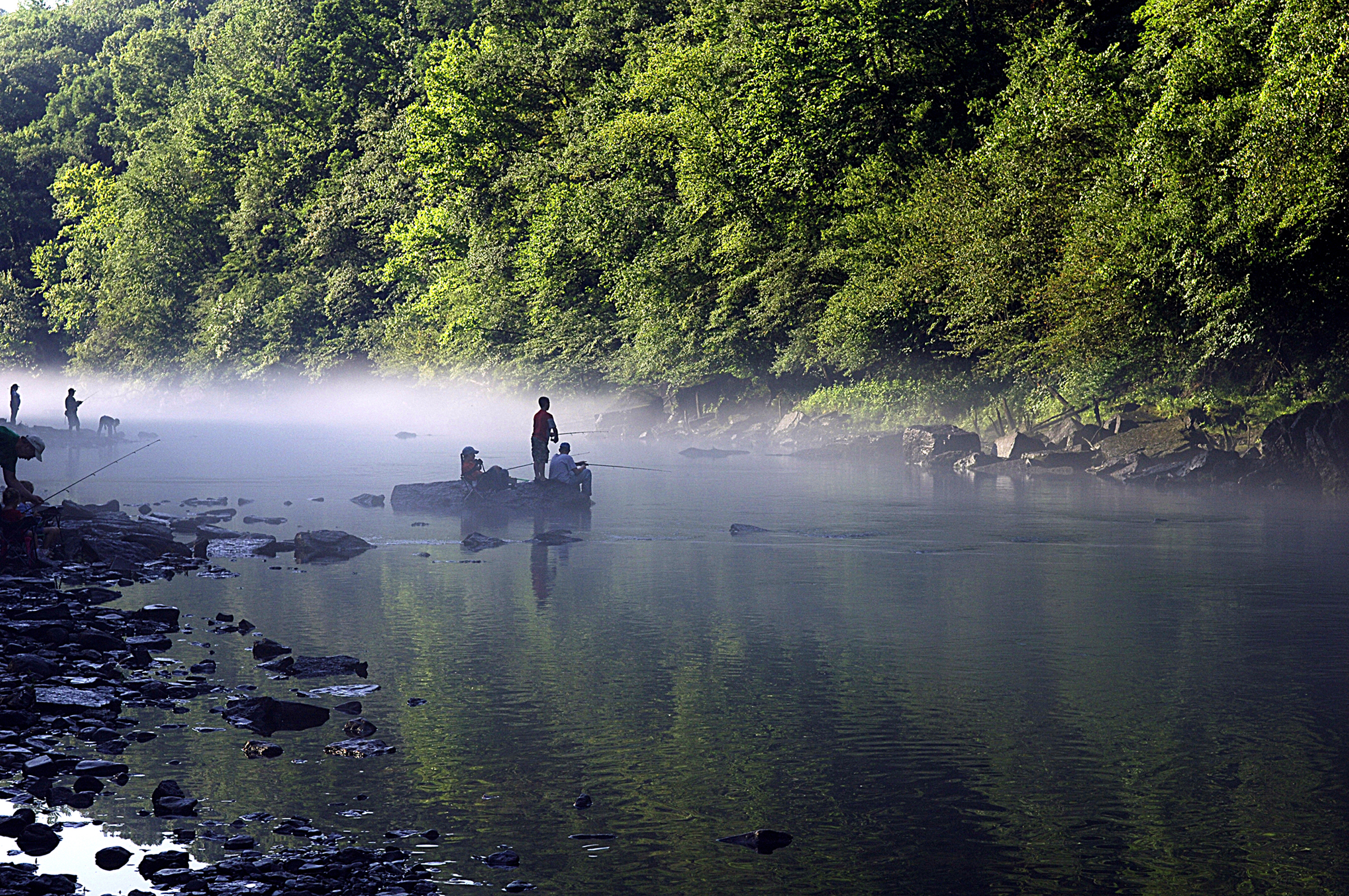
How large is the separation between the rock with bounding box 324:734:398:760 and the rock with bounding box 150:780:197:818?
1.24m

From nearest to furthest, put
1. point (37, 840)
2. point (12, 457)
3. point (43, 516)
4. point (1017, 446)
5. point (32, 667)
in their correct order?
point (37, 840)
point (32, 667)
point (12, 457)
point (43, 516)
point (1017, 446)

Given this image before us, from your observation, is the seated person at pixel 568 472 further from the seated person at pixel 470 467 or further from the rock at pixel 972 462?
the rock at pixel 972 462

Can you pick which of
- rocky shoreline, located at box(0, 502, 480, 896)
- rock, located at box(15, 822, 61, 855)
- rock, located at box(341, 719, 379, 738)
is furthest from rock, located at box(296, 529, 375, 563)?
rock, located at box(15, 822, 61, 855)

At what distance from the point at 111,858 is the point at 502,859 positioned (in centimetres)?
211

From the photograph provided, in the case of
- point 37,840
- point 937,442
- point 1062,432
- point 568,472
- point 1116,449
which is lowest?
point 37,840

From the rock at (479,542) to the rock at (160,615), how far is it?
7.58m

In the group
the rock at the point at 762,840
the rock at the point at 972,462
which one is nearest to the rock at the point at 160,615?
the rock at the point at 762,840

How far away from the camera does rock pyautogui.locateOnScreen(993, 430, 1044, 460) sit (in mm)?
39531

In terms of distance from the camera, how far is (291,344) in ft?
271

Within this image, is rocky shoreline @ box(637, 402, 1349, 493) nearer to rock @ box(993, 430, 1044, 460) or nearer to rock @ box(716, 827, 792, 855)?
rock @ box(993, 430, 1044, 460)

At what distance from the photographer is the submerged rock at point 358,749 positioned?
9328 millimetres

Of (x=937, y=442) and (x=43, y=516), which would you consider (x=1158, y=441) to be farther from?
(x=43, y=516)

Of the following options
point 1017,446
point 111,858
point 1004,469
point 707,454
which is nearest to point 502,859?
point 111,858

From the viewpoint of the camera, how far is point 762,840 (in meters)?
7.79
